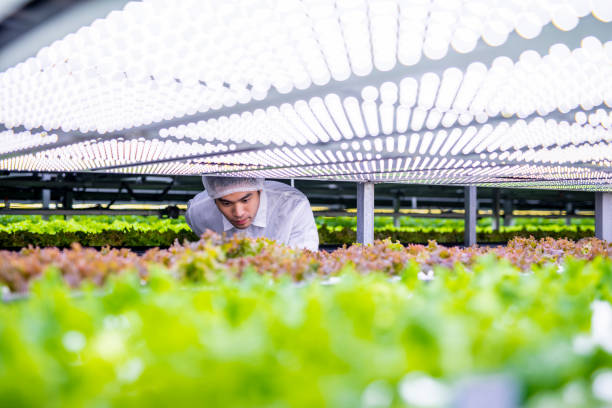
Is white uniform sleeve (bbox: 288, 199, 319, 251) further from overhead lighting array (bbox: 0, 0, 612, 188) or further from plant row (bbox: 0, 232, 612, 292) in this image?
plant row (bbox: 0, 232, 612, 292)

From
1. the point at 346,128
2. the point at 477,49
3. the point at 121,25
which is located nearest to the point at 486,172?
the point at 346,128

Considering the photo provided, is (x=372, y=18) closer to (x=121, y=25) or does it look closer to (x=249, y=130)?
(x=121, y=25)

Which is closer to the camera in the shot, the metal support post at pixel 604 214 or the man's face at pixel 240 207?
the man's face at pixel 240 207

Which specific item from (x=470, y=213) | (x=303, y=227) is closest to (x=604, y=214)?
(x=470, y=213)

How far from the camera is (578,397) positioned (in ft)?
2.84

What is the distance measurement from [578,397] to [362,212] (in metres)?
5.95

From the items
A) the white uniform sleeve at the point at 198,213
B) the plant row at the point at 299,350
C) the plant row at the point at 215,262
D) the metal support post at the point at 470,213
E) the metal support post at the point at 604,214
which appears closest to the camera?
the plant row at the point at 299,350

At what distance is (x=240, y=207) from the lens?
5082mm

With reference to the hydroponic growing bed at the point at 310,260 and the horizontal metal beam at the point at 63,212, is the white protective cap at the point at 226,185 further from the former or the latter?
the horizontal metal beam at the point at 63,212

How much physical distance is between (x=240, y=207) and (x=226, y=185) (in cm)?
40

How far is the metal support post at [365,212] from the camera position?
6719 millimetres

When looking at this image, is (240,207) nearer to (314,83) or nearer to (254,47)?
(314,83)

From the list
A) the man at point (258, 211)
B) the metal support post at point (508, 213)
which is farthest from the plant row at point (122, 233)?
the metal support post at point (508, 213)

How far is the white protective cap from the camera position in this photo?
17.4ft
